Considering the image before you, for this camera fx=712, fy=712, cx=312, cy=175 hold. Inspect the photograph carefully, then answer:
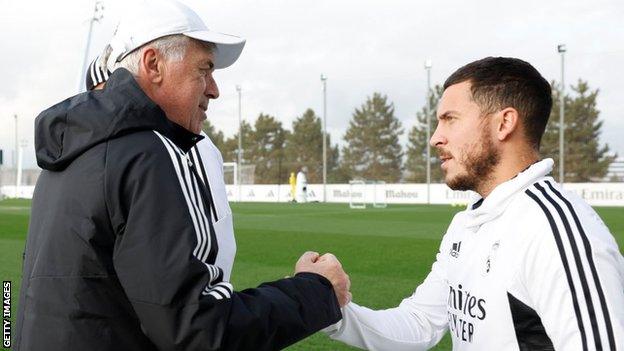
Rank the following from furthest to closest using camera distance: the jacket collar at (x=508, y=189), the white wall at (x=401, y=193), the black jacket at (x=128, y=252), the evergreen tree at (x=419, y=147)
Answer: the evergreen tree at (x=419, y=147)
the white wall at (x=401, y=193)
the jacket collar at (x=508, y=189)
the black jacket at (x=128, y=252)

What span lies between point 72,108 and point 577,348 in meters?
1.48

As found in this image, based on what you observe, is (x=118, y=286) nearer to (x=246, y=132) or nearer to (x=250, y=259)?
(x=250, y=259)

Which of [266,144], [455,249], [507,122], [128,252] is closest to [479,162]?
[507,122]

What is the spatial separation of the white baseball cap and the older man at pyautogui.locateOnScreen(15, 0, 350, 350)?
22 centimetres

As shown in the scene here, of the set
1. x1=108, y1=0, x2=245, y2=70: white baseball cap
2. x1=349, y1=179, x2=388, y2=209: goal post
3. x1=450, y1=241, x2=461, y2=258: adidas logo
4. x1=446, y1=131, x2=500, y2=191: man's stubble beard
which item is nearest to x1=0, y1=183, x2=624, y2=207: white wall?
x1=349, y1=179, x2=388, y2=209: goal post

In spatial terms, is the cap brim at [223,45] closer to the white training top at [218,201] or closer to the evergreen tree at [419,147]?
the white training top at [218,201]

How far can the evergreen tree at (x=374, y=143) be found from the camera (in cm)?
7088

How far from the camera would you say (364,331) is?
2.84 meters

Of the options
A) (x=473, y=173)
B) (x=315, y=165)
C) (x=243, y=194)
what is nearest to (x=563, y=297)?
(x=473, y=173)

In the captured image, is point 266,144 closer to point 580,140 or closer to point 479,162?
point 580,140

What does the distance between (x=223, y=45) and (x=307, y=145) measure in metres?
75.0

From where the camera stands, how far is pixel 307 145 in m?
77.2

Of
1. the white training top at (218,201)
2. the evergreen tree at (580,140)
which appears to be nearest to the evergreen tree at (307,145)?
the evergreen tree at (580,140)

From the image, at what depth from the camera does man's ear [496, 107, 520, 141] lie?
2.38m
